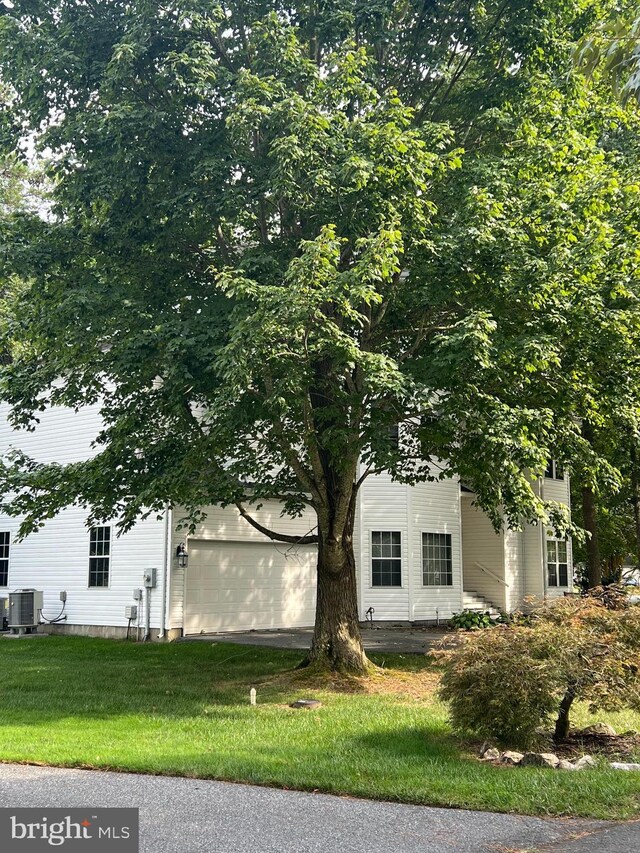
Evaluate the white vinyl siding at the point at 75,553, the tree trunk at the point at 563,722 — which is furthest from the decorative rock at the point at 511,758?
the white vinyl siding at the point at 75,553

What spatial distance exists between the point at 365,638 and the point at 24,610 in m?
7.79

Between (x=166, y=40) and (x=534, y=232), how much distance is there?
18.0ft

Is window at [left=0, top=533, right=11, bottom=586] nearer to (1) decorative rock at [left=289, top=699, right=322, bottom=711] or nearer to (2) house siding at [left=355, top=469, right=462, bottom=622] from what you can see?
(2) house siding at [left=355, top=469, right=462, bottom=622]

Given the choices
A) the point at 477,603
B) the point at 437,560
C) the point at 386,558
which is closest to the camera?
the point at 386,558

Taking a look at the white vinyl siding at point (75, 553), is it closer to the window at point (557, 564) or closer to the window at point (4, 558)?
the window at point (4, 558)

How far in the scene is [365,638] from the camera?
59.6 ft

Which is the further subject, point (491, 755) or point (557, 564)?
point (557, 564)

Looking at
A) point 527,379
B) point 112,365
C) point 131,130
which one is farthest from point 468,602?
point 131,130

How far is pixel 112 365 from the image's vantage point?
11.1 m

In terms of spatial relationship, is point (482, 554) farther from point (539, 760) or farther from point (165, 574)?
point (539, 760)

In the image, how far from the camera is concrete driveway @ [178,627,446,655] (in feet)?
54.1

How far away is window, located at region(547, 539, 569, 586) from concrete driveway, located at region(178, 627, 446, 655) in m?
6.21

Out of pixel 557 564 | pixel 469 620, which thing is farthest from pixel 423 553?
pixel 557 564

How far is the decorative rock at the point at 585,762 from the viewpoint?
7.13 m
